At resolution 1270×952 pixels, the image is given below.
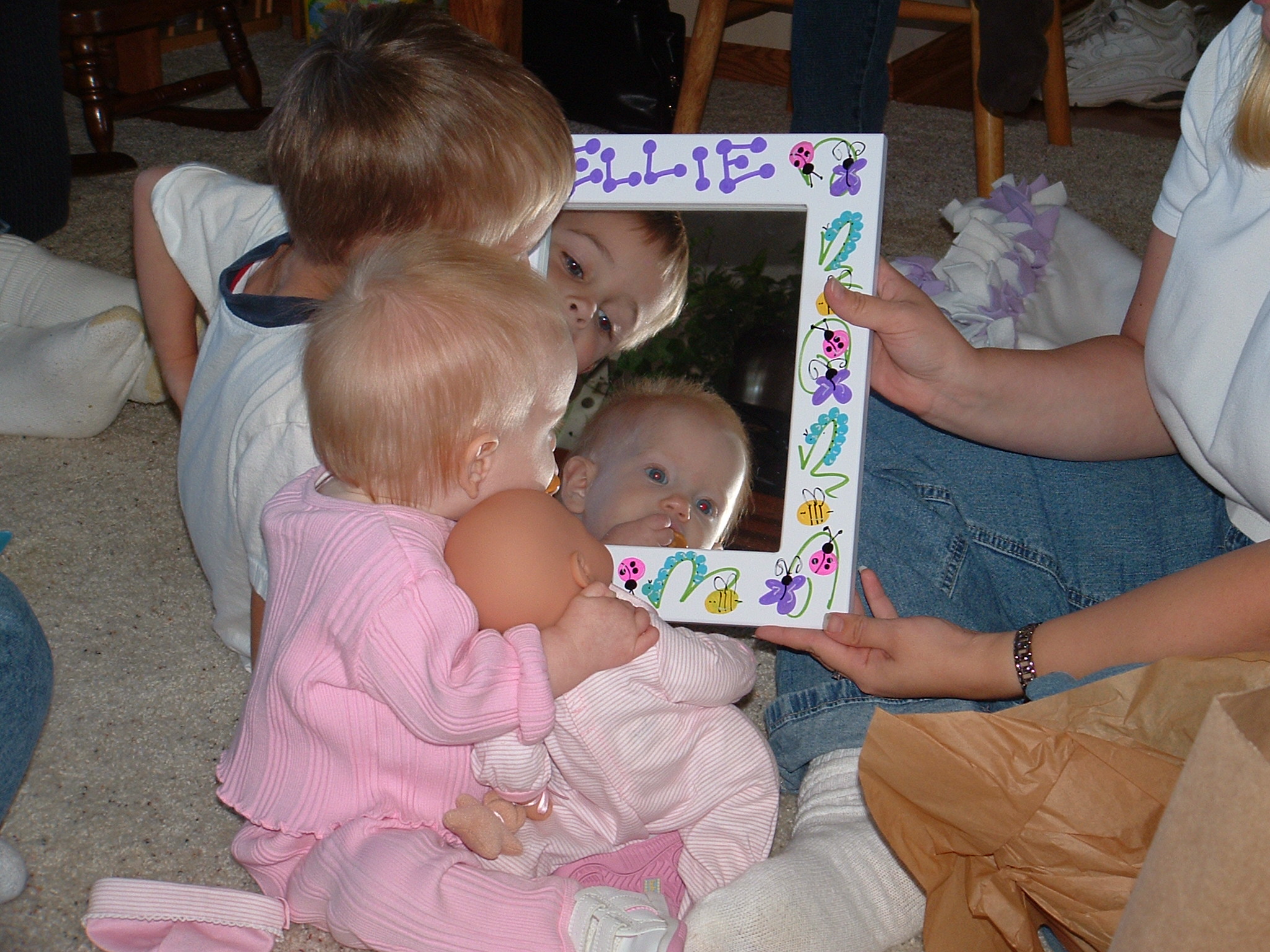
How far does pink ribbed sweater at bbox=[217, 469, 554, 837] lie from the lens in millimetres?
651

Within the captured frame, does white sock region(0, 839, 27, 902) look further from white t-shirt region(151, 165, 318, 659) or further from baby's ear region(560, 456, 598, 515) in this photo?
baby's ear region(560, 456, 598, 515)

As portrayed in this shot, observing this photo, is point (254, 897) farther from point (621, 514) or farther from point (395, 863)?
point (621, 514)

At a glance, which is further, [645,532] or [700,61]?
[700,61]

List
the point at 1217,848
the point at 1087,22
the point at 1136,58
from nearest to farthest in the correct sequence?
1. the point at 1217,848
2. the point at 1136,58
3. the point at 1087,22

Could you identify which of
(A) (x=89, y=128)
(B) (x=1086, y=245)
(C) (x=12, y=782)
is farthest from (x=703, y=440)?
(A) (x=89, y=128)

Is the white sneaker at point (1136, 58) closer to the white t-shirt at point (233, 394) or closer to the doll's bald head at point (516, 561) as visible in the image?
the white t-shirt at point (233, 394)

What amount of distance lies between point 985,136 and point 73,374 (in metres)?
1.26

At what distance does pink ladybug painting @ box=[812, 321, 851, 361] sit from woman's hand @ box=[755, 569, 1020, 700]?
0.20 m

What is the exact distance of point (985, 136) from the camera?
64.7 inches

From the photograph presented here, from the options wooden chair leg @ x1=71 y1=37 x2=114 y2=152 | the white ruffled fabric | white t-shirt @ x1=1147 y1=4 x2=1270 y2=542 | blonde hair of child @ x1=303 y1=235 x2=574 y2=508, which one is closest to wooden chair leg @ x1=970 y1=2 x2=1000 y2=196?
the white ruffled fabric

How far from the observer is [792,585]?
824 mm

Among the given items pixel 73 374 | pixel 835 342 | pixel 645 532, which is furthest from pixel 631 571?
pixel 73 374

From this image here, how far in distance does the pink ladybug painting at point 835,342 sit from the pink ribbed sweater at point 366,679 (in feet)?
1.04

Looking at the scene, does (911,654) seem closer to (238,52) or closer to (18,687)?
(18,687)
